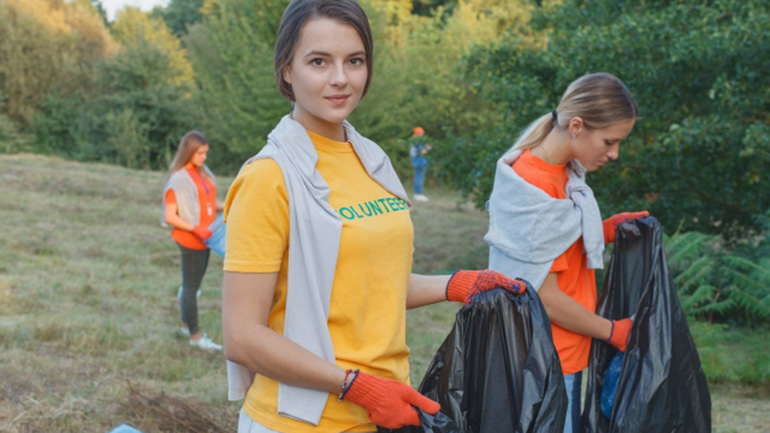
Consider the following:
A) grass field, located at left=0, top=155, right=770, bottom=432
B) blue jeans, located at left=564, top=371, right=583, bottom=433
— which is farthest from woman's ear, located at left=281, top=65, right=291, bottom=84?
grass field, located at left=0, top=155, right=770, bottom=432

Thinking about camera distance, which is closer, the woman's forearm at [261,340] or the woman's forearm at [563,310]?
the woman's forearm at [261,340]

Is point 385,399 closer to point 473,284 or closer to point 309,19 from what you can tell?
point 473,284

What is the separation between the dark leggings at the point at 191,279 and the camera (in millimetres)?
6074

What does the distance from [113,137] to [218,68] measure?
5.55m

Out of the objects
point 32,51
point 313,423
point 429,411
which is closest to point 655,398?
point 429,411

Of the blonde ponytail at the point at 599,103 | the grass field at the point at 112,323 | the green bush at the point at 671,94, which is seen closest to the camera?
the blonde ponytail at the point at 599,103

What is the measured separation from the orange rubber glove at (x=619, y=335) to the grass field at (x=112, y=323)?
2233 mm

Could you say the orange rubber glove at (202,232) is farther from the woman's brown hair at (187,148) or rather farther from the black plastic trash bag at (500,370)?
the black plastic trash bag at (500,370)

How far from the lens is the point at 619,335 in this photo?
105 inches

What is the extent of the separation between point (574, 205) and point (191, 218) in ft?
13.5

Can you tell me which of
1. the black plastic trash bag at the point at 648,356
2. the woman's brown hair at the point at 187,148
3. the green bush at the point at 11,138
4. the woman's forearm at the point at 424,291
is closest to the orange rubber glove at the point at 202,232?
the woman's brown hair at the point at 187,148

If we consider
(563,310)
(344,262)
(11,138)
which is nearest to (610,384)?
(563,310)

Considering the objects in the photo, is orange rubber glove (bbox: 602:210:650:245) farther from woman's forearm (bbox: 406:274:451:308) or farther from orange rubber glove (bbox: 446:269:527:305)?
woman's forearm (bbox: 406:274:451:308)

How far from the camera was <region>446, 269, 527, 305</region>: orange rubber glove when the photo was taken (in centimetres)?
202
